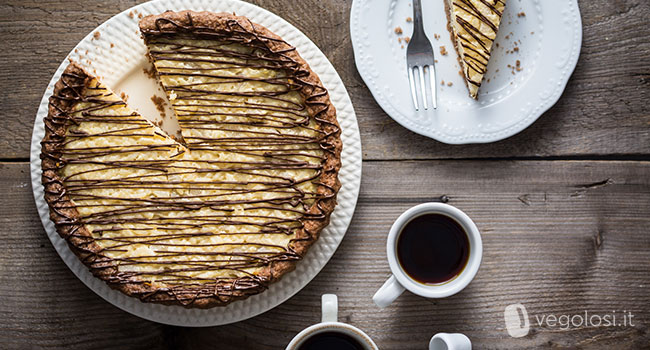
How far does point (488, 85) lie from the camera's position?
239 centimetres

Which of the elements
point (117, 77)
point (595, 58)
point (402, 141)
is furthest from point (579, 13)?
point (117, 77)

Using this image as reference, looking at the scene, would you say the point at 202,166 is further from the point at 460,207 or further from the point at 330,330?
the point at 460,207

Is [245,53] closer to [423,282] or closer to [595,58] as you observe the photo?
[423,282]

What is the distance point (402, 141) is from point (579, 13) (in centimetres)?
98

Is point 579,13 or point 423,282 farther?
point 579,13

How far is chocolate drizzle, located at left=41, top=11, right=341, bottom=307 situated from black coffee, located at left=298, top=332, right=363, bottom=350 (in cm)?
30

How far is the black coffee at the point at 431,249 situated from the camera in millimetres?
2127

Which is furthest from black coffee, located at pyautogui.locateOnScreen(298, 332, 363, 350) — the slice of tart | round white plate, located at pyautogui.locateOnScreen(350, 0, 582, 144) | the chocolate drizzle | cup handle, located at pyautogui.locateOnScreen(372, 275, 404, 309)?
the slice of tart

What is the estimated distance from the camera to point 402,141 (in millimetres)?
2408

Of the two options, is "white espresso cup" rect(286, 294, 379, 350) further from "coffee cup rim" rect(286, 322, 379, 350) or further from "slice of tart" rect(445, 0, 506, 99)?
"slice of tart" rect(445, 0, 506, 99)

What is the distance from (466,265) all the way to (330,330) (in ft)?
2.02

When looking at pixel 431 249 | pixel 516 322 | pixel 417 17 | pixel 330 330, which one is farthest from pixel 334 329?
pixel 417 17

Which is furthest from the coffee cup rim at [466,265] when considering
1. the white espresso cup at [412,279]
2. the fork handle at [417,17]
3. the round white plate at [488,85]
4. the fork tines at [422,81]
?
the fork handle at [417,17]

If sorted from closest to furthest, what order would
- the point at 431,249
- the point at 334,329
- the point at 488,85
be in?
the point at 334,329 < the point at 431,249 < the point at 488,85
